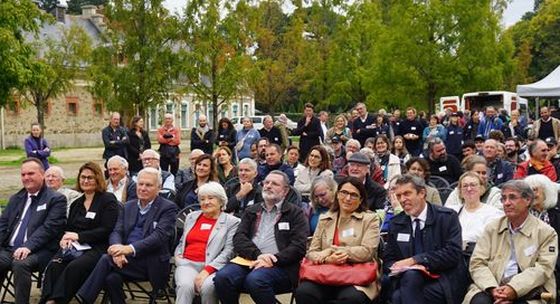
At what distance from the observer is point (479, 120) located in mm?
17484

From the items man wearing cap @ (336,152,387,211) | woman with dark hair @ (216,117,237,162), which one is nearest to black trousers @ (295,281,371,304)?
man wearing cap @ (336,152,387,211)

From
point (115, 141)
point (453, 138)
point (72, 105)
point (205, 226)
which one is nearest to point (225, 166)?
point (205, 226)

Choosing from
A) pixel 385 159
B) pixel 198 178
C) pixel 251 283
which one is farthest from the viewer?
pixel 385 159

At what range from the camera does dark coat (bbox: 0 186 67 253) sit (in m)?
6.29

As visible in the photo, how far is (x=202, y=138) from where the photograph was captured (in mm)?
13461

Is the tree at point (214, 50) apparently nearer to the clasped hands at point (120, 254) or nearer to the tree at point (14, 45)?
the tree at point (14, 45)

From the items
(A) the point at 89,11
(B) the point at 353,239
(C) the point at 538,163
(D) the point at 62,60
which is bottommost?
(B) the point at 353,239

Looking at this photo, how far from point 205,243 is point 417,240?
1.85 m

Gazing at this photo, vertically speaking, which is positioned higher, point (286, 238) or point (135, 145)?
point (135, 145)

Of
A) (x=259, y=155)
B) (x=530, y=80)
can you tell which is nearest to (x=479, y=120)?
(x=259, y=155)

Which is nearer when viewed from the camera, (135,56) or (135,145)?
(135,145)

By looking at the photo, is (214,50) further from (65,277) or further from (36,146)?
(65,277)

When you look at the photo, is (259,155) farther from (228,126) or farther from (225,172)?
(228,126)

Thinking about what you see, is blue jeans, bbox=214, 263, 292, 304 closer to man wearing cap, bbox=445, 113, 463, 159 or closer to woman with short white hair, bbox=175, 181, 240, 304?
woman with short white hair, bbox=175, 181, 240, 304
